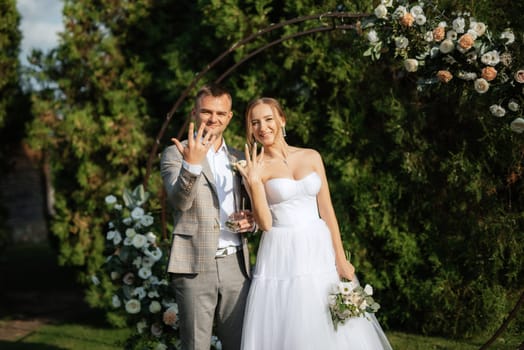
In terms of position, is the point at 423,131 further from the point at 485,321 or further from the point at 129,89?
the point at 129,89

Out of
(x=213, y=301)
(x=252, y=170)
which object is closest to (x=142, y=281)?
(x=213, y=301)

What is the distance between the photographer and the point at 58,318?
703 centimetres

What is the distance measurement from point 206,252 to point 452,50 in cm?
196

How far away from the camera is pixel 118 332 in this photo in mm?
6223

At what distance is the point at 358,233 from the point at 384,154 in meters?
0.79

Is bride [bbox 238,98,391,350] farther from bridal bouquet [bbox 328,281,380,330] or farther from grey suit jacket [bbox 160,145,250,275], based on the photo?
grey suit jacket [bbox 160,145,250,275]

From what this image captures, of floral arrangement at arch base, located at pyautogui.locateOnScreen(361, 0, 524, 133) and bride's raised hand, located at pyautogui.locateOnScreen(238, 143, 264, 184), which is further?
floral arrangement at arch base, located at pyautogui.locateOnScreen(361, 0, 524, 133)

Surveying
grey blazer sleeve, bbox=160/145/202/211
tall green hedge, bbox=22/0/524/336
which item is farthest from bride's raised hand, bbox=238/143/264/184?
tall green hedge, bbox=22/0/524/336

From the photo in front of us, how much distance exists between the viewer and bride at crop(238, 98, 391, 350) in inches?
124

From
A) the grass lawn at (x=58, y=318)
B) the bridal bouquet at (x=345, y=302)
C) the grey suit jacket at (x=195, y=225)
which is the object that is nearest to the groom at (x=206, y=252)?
the grey suit jacket at (x=195, y=225)

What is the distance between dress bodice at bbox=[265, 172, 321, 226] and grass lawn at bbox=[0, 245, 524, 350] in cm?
213

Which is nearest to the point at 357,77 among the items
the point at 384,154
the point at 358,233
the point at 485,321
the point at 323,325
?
the point at 384,154

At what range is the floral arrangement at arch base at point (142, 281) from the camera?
4328 mm

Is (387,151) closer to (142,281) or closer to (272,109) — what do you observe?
(272,109)
